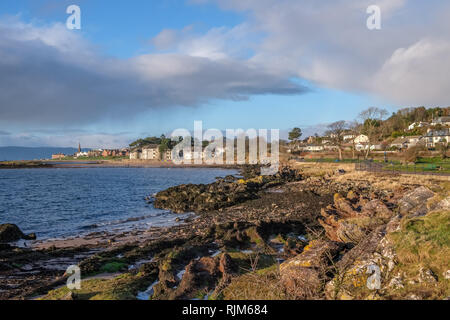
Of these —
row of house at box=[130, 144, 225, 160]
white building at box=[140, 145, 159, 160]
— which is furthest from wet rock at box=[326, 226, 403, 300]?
white building at box=[140, 145, 159, 160]

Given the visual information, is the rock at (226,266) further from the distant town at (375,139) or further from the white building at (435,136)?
the white building at (435,136)

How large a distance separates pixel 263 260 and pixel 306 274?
434cm

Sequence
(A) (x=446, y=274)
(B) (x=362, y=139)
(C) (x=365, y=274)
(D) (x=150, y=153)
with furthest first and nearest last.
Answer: (D) (x=150, y=153) < (B) (x=362, y=139) < (C) (x=365, y=274) < (A) (x=446, y=274)

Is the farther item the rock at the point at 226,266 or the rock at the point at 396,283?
the rock at the point at 226,266

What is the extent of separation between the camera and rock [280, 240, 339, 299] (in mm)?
6801

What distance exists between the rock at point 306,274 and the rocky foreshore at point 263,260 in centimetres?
2

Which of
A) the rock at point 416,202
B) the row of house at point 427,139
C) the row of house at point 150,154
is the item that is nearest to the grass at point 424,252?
the rock at point 416,202

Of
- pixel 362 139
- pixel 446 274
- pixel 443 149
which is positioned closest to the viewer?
pixel 446 274

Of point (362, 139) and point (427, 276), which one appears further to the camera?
point (362, 139)

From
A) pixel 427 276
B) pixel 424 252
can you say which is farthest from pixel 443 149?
pixel 427 276

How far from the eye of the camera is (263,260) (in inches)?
446

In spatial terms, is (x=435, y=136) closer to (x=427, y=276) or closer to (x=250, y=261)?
(x=250, y=261)

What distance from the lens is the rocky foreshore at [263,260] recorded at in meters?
6.73
